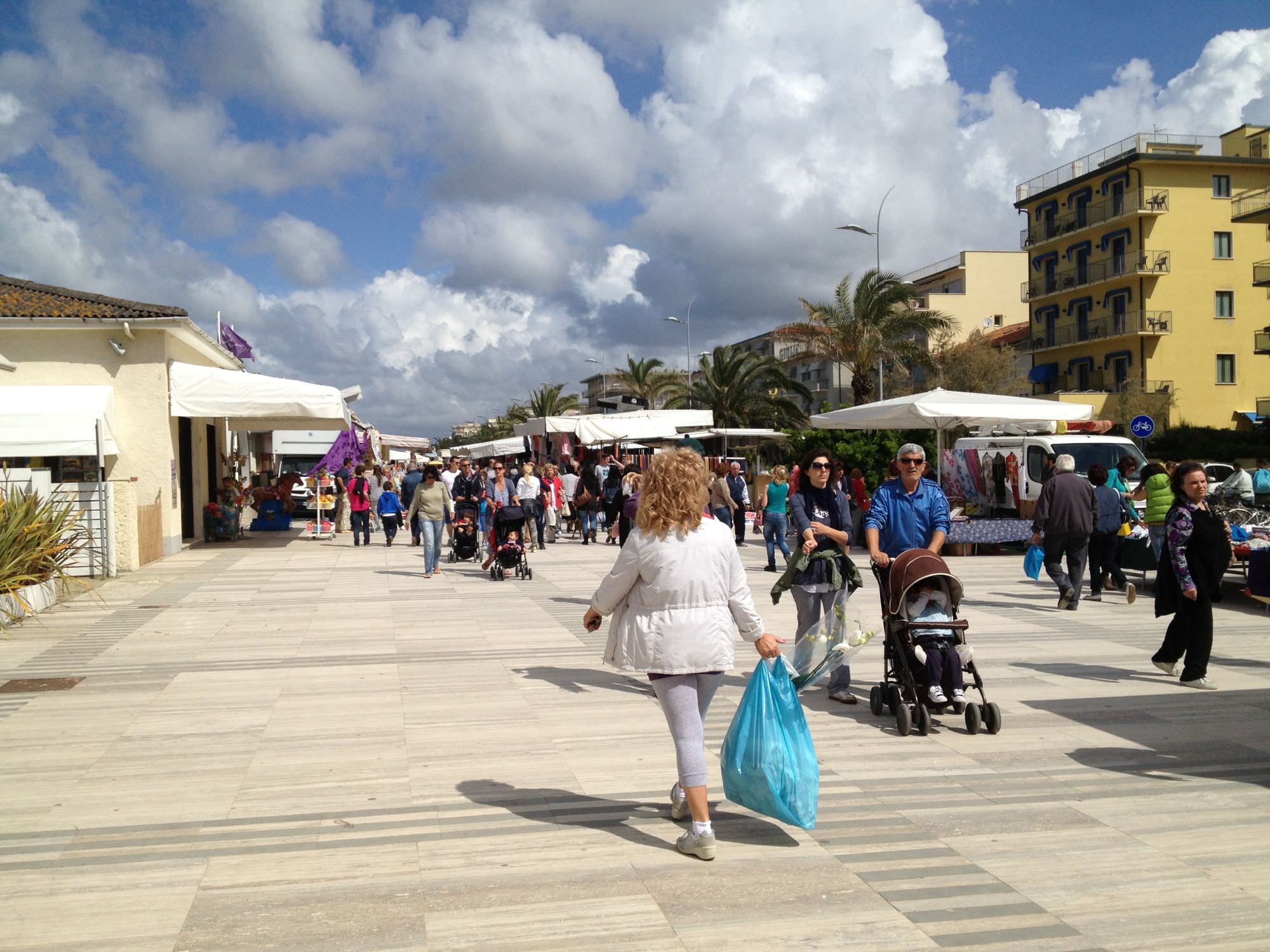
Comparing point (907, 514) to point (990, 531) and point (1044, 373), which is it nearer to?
point (990, 531)

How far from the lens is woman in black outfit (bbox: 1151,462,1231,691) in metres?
7.99

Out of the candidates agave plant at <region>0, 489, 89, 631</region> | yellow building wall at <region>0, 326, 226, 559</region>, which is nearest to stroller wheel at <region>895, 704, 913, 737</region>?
agave plant at <region>0, 489, 89, 631</region>

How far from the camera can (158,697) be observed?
802cm

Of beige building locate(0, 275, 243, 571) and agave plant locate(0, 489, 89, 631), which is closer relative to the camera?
agave plant locate(0, 489, 89, 631)

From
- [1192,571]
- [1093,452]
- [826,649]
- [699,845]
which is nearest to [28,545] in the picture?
[826,649]

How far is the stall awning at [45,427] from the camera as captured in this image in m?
16.4

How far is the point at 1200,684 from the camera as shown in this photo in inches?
322

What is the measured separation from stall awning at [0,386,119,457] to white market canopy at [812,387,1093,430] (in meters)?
12.5

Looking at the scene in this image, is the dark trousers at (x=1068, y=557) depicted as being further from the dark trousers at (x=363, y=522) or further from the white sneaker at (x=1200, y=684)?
the dark trousers at (x=363, y=522)

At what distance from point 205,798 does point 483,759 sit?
148 cm

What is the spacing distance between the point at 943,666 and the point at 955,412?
12.4 metres

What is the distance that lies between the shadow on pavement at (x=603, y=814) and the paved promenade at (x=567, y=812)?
2cm

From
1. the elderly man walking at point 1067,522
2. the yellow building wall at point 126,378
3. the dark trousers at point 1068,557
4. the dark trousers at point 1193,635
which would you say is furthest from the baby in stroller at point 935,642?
the yellow building wall at point 126,378

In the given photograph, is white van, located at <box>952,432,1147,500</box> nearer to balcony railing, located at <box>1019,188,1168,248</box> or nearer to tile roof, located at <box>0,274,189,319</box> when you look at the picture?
→ tile roof, located at <box>0,274,189,319</box>
